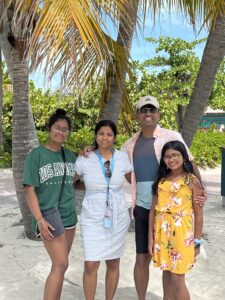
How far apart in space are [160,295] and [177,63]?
19965mm

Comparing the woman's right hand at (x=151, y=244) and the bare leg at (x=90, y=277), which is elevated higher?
the woman's right hand at (x=151, y=244)

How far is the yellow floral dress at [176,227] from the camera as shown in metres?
3.00

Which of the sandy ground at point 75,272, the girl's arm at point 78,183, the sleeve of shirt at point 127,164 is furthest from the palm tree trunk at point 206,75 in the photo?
the girl's arm at point 78,183

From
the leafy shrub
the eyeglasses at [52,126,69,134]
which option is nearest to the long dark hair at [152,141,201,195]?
the eyeglasses at [52,126,69,134]

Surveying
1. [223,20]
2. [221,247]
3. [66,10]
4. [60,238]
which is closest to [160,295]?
[60,238]

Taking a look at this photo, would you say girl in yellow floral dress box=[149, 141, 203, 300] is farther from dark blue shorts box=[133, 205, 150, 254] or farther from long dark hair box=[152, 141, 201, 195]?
dark blue shorts box=[133, 205, 150, 254]

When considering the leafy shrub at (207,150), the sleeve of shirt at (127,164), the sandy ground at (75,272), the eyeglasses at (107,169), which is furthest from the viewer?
the leafy shrub at (207,150)

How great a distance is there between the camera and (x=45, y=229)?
3.03 m

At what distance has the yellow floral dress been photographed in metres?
3.00

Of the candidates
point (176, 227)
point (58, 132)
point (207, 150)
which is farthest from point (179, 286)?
point (207, 150)

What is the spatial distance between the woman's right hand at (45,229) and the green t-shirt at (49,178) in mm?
113

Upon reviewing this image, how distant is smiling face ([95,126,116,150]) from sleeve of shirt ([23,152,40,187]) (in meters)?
0.52

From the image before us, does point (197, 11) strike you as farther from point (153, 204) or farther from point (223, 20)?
point (153, 204)

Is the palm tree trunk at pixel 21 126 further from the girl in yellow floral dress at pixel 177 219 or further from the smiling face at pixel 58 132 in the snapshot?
the girl in yellow floral dress at pixel 177 219
